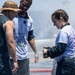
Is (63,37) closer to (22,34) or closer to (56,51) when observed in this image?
(56,51)

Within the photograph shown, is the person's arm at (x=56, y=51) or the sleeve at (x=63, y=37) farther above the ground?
the sleeve at (x=63, y=37)

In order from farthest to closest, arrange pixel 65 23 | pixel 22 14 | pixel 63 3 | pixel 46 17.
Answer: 1. pixel 46 17
2. pixel 63 3
3. pixel 22 14
4. pixel 65 23

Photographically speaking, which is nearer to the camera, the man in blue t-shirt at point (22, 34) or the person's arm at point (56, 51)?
the person's arm at point (56, 51)

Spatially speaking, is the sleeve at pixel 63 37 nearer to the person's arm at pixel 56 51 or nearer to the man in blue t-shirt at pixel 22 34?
the person's arm at pixel 56 51

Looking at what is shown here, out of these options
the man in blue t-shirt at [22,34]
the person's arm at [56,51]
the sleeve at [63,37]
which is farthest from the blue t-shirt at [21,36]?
the sleeve at [63,37]

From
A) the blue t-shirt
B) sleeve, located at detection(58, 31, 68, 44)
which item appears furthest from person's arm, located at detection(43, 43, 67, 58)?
the blue t-shirt

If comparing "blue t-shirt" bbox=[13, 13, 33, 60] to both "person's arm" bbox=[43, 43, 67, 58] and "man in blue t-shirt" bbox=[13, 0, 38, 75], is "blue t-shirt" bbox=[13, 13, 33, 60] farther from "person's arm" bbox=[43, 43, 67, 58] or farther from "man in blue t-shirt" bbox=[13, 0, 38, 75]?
"person's arm" bbox=[43, 43, 67, 58]

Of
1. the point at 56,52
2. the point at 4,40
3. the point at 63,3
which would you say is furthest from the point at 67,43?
the point at 63,3

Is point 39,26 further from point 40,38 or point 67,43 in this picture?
point 67,43

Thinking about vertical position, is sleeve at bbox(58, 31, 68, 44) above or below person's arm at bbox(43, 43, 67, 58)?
above

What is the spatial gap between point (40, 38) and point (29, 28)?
7273 millimetres

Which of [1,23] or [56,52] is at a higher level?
[1,23]

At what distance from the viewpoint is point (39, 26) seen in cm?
1259

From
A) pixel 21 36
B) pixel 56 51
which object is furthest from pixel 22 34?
pixel 56 51
